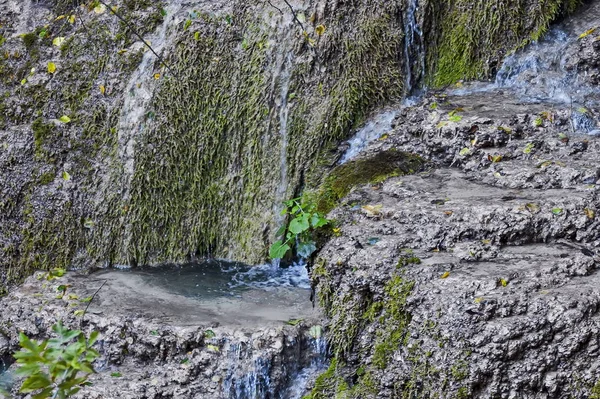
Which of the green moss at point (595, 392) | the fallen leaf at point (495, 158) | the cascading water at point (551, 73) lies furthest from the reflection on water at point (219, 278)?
the green moss at point (595, 392)

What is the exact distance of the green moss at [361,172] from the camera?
473cm

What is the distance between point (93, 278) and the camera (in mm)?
5293

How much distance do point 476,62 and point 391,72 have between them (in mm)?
798

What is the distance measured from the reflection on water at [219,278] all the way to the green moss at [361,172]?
2.39 ft

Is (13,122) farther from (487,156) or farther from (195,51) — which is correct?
(487,156)

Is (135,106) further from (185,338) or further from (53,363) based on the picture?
(53,363)

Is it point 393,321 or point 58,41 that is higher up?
point 58,41

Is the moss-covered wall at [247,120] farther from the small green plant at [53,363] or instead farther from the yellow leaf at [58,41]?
the small green plant at [53,363]

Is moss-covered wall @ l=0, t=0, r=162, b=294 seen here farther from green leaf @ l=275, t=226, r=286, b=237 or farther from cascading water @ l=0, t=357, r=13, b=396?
green leaf @ l=275, t=226, r=286, b=237

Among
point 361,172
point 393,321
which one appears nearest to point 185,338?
point 393,321

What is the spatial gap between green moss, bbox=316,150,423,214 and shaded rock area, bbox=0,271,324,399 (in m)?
0.73

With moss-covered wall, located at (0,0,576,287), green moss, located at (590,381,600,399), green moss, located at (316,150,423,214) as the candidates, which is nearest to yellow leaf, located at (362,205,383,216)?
green moss, located at (316,150,423,214)

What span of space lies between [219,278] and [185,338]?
1.19m

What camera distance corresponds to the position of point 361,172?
4.84 m
